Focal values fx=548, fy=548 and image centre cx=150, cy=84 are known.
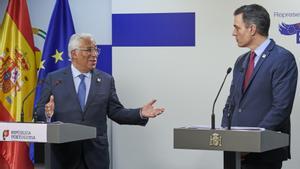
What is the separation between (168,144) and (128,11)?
50.5 inches

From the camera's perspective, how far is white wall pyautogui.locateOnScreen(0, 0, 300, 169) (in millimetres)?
4855

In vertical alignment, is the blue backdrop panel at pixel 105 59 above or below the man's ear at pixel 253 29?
below

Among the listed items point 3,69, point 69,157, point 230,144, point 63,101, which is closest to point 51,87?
point 63,101

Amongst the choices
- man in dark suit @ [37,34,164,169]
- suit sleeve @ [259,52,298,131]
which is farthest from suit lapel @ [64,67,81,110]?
suit sleeve @ [259,52,298,131]

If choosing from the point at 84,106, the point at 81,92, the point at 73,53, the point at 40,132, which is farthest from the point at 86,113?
the point at 40,132

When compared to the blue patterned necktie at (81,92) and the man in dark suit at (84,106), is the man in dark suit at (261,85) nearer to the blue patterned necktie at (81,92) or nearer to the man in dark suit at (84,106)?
the man in dark suit at (84,106)

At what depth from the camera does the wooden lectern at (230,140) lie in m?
2.80

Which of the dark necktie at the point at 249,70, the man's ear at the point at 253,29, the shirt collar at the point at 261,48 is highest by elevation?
the man's ear at the point at 253,29

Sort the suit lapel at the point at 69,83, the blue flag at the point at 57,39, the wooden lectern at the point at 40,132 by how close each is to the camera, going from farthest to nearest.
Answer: the blue flag at the point at 57,39 → the suit lapel at the point at 69,83 → the wooden lectern at the point at 40,132

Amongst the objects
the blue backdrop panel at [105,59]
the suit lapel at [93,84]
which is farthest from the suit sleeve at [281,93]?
the blue backdrop panel at [105,59]

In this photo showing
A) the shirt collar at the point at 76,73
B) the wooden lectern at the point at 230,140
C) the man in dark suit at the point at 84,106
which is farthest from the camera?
the shirt collar at the point at 76,73

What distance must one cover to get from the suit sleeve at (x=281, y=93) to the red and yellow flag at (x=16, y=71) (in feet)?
8.49

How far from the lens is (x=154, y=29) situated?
5.04 metres

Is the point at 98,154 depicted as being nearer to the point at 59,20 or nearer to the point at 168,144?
the point at 168,144
